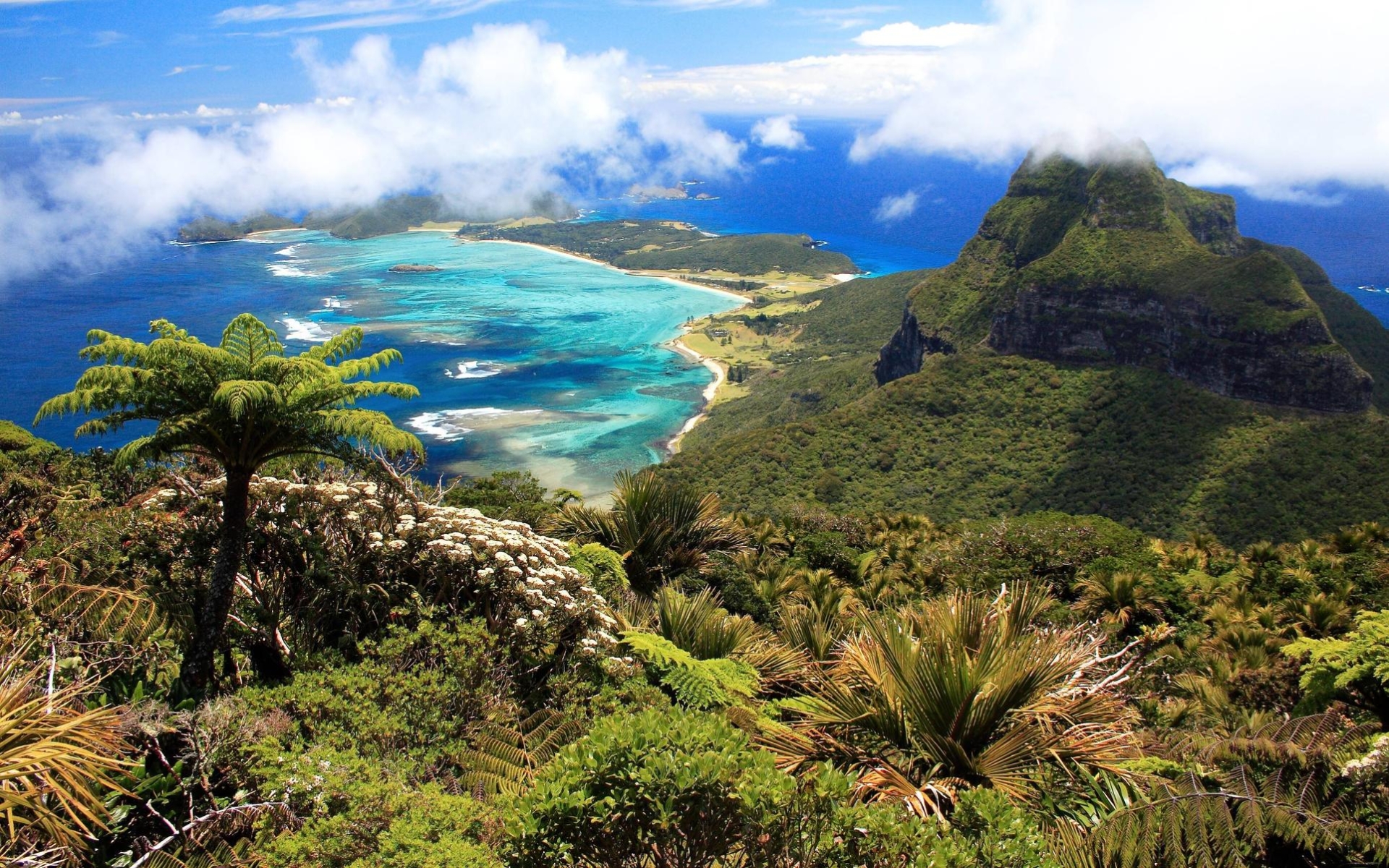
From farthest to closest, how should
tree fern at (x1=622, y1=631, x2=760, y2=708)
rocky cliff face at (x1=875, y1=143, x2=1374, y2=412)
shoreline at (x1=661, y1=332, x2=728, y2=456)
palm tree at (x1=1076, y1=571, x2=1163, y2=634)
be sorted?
shoreline at (x1=661, y1=332, x2=728, y2=456)
rocky cliff face at (x1=875, y1=143, x2=1374, y2=412)
palm tree at (x1=1076, y1=571, x2=1163, y2=634)
tree fern at (x1=622, y1=631, x2=760, y2=708)

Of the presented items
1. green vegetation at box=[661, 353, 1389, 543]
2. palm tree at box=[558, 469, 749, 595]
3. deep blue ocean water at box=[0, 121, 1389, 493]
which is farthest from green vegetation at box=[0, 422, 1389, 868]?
deep blue ocean water at box=[0, 121, 1389, 493]

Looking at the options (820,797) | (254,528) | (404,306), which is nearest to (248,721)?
(254,528)

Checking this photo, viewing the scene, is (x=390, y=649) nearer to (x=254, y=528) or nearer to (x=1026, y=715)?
(x=254, y=528)

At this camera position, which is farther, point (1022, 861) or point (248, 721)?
point (248, 721)

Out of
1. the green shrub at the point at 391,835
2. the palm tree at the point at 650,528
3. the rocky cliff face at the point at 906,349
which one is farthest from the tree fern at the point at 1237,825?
the rocky cliff face at the point at 906,349

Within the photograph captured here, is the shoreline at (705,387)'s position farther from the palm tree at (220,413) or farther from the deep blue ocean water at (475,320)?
the palm tree at (220,413)

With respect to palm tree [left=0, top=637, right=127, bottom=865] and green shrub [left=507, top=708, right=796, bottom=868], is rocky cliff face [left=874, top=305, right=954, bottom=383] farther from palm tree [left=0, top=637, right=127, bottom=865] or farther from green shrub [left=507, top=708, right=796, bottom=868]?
palm tree [left=0, top=637, right=127, bottom=865]
